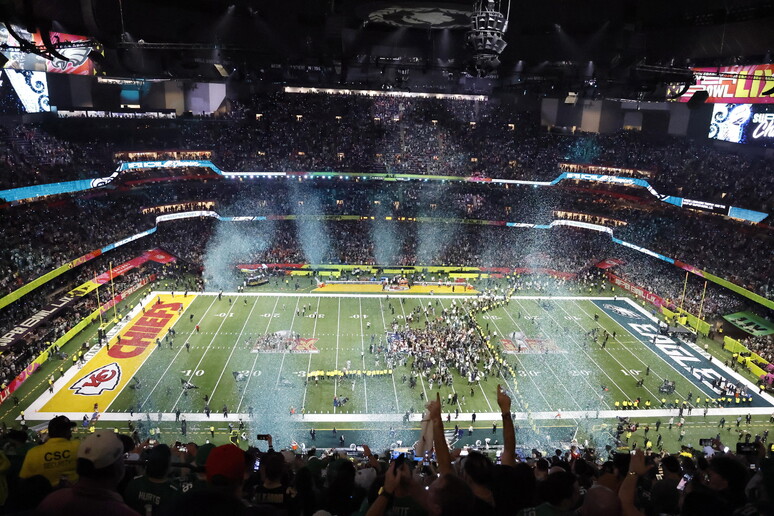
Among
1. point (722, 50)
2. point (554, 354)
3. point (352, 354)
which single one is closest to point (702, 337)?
point (554, 354)

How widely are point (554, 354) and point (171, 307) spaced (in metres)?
23.8

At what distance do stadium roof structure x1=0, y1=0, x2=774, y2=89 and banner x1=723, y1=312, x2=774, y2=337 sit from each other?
14968mm

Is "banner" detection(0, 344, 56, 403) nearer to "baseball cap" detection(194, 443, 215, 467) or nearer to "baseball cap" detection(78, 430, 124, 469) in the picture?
"baseball cap" detection(194, 443, 215, 467)

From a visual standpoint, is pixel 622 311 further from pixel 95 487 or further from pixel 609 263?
pixel 95 487

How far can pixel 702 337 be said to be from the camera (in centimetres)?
3281

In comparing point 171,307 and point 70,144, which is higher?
point 70,144

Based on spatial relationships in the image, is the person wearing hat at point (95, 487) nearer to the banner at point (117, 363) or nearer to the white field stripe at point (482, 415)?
the white field stripe at point (482, 415)

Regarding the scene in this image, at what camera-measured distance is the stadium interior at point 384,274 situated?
34.7ft

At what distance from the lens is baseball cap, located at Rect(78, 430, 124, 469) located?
3.20m

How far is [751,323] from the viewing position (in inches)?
1235

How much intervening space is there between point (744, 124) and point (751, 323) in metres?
14.6

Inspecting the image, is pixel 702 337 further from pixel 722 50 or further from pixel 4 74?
pixel 4 74

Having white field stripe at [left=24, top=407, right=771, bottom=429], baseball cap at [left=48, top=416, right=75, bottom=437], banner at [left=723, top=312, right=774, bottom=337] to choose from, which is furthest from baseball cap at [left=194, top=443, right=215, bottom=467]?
banner at [left=723, top=312, right=774, bottom=337]

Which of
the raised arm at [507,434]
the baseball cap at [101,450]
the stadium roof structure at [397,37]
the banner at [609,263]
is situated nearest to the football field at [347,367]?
the banner at [609,263]
